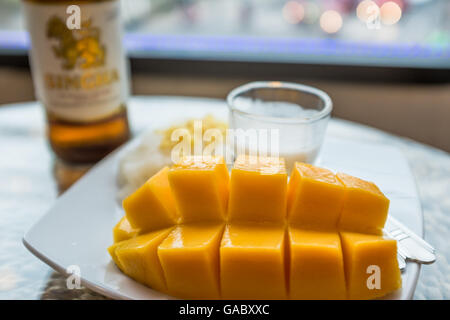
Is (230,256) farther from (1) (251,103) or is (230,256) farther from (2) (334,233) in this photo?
(1) (251,103)

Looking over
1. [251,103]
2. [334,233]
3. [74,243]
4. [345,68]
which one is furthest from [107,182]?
[345,68]

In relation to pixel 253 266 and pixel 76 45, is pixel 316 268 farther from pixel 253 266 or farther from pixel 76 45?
pixel 76 45

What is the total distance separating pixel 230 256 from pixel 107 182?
344 millimetres

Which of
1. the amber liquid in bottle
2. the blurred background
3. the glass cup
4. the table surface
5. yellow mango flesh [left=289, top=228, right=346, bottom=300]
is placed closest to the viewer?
yellow mango flesh [left=289, top=228, right=346, bottom=300]

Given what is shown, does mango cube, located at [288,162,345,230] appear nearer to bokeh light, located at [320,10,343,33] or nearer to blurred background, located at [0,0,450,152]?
blurred background, located at [0,0,450,152]

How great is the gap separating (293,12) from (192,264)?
4.10 ft

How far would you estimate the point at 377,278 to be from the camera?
466 millimetres

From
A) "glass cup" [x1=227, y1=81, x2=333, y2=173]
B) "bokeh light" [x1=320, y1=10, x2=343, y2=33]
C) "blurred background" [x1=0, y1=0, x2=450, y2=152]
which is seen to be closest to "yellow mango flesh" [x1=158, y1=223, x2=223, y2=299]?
"glass cup" [x1=227, y1=81, x2=333, y2=173]

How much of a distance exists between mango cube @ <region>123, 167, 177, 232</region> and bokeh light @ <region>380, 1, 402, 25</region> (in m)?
1.23

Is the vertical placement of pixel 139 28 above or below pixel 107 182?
above

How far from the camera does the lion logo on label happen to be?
28.7 inches

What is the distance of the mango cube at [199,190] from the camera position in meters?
0.50

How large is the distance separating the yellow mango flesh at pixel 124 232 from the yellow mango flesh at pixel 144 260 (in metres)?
0.03

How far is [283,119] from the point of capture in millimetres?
672
